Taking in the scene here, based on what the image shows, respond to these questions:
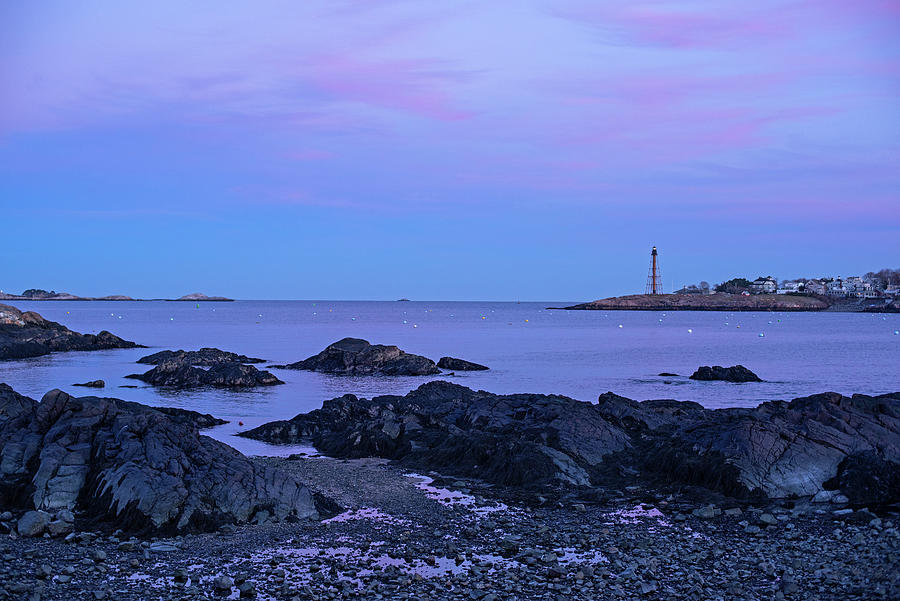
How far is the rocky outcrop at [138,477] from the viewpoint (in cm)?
1429

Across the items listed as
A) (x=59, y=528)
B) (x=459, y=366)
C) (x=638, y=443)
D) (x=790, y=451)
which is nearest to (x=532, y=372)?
(x=459, y=366)

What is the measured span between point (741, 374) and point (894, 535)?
34.8 m

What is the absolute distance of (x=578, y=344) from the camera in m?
83.6

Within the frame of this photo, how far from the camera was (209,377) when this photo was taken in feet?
142

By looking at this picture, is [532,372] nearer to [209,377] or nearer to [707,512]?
[209,377]

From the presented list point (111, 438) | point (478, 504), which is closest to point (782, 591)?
point (478, 504)

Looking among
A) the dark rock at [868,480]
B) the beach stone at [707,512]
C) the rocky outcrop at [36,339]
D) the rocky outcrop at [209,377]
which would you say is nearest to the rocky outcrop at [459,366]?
the rocky outcrop at [209,377]

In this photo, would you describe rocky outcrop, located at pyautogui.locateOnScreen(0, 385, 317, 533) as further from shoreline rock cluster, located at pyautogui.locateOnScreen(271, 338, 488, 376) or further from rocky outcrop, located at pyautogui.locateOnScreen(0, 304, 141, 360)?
rocky outcrop, located at pyautogui.locateOnScreen(0, 304, 141, 360)

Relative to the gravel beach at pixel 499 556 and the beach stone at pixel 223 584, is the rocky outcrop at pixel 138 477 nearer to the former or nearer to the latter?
the gravel beach at pixel 499 556

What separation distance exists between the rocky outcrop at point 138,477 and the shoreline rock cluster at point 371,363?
33.1m

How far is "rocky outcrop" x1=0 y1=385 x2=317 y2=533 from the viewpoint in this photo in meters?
14.3

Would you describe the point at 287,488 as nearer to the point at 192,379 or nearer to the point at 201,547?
the point at 201,547

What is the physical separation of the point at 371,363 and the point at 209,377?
12005 mm

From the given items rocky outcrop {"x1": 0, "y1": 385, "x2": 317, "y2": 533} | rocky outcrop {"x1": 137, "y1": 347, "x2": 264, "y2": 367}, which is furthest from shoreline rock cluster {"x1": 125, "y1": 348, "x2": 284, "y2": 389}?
rocky outcrop {"x1": 0, "y1": 385, "x2": 317, "y2": 533}
